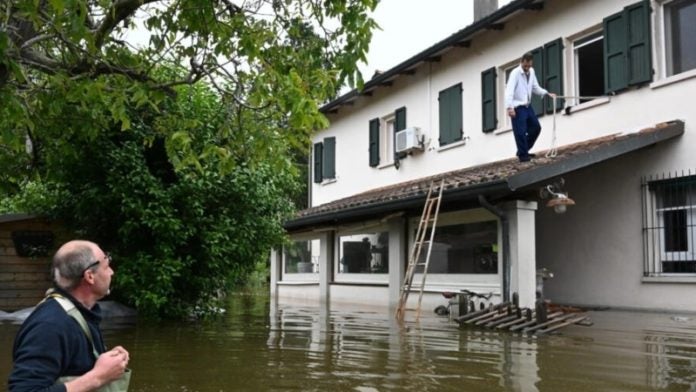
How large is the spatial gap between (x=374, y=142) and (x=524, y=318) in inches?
457

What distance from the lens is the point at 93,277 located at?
2.85m

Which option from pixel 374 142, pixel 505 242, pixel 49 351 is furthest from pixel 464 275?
pixel 49 351

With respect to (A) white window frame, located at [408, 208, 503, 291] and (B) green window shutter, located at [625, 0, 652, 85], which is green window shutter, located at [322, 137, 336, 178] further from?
(B) green window shutter, located at [625, 0, 652, 85]

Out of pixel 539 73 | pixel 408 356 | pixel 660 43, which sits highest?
pixel 539 73

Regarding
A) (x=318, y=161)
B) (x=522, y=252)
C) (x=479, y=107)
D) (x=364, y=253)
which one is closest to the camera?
(x=522, y=252)

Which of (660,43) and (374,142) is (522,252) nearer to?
(660,43)

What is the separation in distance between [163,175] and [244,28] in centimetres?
520

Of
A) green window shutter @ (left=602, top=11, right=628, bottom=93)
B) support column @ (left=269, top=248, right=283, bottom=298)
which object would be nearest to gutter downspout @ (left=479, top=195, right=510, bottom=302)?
green window shutter @ (left=602, top=11, right=628, bottom=93)

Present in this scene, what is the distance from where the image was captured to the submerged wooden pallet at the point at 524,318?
994 centimetres

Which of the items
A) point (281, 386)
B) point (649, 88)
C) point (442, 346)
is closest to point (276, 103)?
point (281, 386)

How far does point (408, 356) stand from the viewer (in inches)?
313

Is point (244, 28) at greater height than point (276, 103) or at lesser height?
greater

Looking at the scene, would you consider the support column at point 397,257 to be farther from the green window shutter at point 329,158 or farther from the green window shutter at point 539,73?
the green window shutter at point 329,158

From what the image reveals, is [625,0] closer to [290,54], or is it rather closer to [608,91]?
[608,91]
